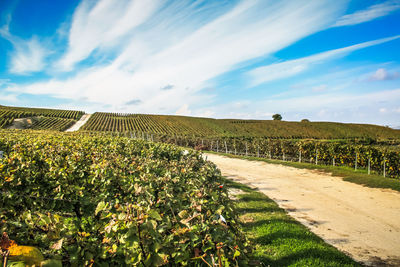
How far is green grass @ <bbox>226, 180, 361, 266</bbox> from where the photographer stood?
4.93 metres

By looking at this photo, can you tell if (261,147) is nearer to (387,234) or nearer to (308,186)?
(308,186)

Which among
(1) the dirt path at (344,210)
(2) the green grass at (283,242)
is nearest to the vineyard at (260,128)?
(1) the dirt path at (344,210)

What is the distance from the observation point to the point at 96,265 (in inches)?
65.6

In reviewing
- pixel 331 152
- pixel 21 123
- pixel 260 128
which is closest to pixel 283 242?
pixel 331 152

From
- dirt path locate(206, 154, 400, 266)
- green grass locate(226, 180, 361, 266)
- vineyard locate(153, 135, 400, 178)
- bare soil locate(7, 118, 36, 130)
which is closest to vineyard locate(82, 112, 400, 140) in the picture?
bare soil locate(7, 118, 36, 130)

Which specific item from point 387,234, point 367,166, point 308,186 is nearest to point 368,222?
point 387,234

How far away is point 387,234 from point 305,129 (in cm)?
8784

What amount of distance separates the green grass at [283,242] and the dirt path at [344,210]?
0.53 meters

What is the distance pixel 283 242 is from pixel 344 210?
4413 mm

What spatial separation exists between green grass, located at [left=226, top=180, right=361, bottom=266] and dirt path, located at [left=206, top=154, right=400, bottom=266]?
526 millimetres

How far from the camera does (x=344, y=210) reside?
860 cm

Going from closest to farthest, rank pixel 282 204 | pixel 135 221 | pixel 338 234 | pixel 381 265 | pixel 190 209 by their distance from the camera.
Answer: pixel 135 221, pixel 190 209, pixel 381 265, pixel 338 234, pixel 282 204

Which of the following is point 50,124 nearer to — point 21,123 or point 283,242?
point 21,123

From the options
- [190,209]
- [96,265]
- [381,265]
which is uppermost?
[190,209]
